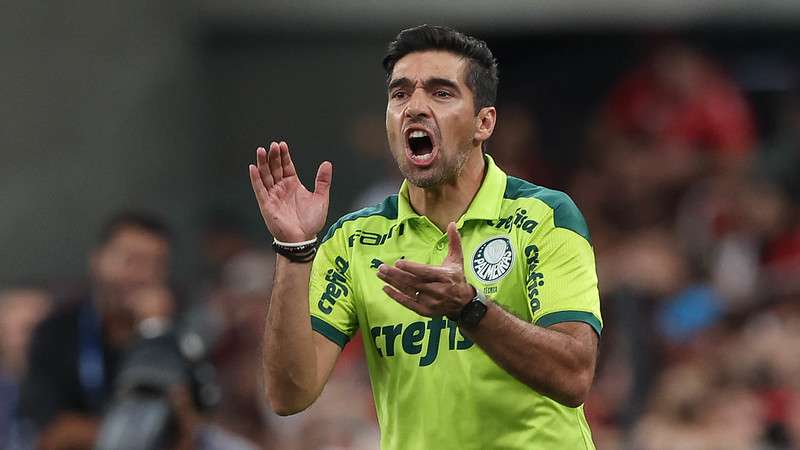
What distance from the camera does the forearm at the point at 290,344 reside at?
4.29 m

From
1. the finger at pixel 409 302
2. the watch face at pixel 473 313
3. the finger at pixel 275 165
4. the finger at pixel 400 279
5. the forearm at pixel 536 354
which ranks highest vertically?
the finger at pixel 275 165

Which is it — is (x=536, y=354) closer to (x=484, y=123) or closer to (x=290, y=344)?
(x=290, y=344)

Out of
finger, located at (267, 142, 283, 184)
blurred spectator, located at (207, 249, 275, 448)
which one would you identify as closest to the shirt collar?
finger, located at (267, 142, 283, 184)

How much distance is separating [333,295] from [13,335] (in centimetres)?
480

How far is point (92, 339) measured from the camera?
763 centimetres

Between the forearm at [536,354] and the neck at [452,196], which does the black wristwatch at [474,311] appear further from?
the neck at [452,196]

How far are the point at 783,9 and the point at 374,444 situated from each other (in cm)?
443

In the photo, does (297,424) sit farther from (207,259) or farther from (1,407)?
(207,259)

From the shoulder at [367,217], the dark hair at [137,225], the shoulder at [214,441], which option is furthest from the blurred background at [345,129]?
the shoulder at [367,217]

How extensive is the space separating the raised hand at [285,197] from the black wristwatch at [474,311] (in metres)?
0.56

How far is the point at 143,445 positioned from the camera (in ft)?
20.6

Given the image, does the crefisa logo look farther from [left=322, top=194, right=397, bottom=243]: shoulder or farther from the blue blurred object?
the blue blurred object

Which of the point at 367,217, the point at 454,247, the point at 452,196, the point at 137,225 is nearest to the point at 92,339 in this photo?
the point at 137,225

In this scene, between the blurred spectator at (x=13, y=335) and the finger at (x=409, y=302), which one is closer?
the finger at (x=409, y=302)
